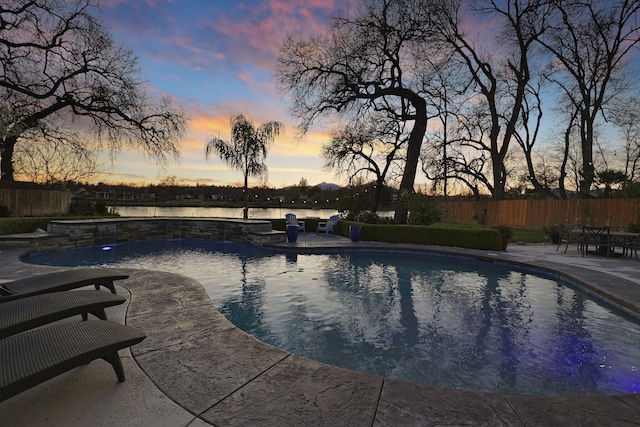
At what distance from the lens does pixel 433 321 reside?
4723 mm

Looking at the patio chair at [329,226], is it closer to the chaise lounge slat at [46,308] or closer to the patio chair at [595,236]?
the patio chair at [595,236]

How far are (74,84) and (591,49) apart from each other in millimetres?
27967

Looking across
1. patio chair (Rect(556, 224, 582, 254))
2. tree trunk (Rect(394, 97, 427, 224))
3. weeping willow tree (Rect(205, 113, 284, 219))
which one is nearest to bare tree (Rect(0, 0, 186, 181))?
weeping willow tree (Rect(205, 113, 284, 219))

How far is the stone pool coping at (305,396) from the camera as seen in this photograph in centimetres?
198

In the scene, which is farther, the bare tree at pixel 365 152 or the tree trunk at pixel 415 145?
the bare tree at pixel 365 152

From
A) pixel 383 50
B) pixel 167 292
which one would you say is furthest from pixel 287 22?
pixel 167 292

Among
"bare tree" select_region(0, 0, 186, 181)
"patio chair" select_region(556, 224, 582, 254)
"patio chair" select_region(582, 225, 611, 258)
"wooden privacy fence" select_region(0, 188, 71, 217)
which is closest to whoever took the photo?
"patio chair" select_region(582, 225, 611, 258)

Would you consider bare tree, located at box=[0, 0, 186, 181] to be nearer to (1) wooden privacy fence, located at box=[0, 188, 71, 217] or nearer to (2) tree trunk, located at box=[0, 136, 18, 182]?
(2) tree trunk, located at box=[0, 136, 18, 182]

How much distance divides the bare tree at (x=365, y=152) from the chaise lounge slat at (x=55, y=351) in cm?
1959

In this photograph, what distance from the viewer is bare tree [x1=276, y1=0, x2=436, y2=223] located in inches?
587

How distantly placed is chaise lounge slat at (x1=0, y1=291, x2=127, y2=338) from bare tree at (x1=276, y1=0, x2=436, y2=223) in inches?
507

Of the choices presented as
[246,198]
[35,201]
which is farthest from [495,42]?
[35,201]

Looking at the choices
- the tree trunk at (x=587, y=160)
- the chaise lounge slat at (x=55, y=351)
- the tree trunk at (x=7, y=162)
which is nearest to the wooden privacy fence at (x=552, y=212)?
the tree trunk at (x=587, y=160)

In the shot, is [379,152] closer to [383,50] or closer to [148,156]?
[383,50]
